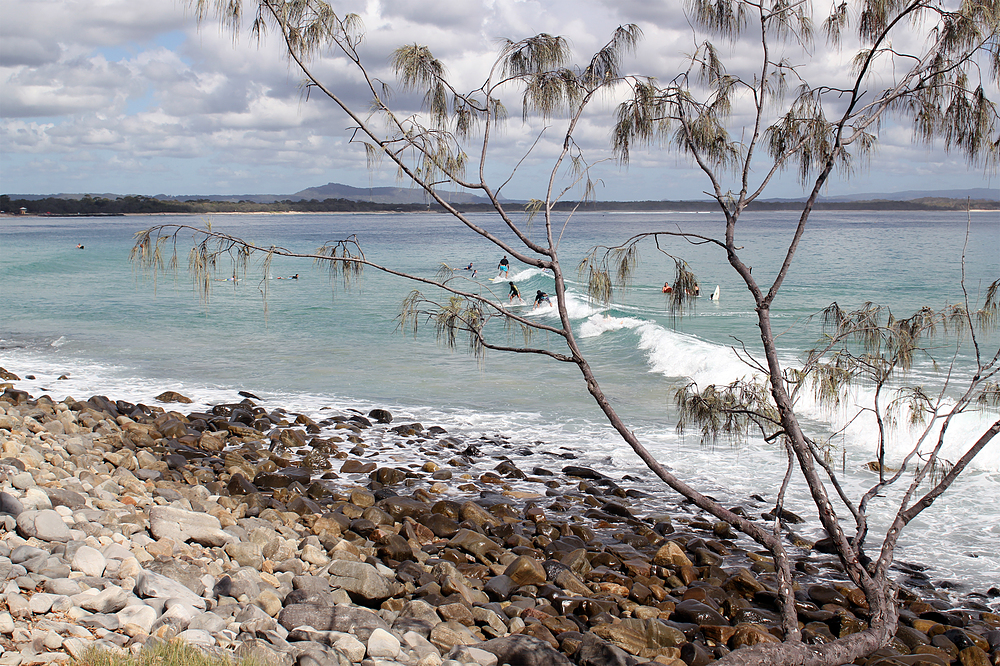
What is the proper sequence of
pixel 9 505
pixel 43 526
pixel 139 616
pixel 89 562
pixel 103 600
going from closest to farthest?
pixel 139 616
pixel 103 600
pixel 89 562
pixel 43 526
pixel 9 505

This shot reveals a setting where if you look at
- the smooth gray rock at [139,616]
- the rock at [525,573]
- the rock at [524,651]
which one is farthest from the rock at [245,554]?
the rock at [525,573]

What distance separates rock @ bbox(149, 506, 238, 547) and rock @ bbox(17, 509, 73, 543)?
0.78 metres

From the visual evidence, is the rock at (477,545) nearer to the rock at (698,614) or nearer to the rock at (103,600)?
the rock at (698,614)

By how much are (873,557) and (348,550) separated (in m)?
5.69

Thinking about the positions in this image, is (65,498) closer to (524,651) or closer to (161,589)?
(161,589)

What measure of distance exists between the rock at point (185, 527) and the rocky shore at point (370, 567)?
0.02m

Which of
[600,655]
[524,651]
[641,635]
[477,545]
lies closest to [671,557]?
[641,635]

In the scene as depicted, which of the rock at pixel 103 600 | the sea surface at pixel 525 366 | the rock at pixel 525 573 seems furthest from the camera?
the sea surface at pixel 525 366

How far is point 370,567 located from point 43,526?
8.32ft

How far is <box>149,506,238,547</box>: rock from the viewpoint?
618 centimetres

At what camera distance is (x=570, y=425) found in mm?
13117

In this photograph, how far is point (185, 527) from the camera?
6.34 meters

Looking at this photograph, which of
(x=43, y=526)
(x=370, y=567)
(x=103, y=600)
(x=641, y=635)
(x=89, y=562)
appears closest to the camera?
(x=103, y=600)

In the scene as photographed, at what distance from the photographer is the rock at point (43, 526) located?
213 inches
